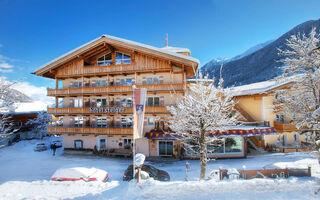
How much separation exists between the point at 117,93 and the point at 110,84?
91.5 inches

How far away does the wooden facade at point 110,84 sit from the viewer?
18.9 metres

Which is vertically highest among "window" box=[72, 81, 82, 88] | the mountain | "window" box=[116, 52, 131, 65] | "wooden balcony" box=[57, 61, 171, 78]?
the mountain

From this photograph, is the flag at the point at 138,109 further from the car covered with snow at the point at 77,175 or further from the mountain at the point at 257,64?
the mountain at the point at 257,64

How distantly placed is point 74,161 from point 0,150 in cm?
1509

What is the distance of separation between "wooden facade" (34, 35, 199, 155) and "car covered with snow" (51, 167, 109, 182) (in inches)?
287

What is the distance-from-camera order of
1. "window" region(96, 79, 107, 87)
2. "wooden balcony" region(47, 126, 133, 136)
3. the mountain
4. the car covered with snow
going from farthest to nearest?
the mountain, "window" region(96, 79, 107, 87), "wooden balcony" region(47, 126, 133, 136), the car covered with snow

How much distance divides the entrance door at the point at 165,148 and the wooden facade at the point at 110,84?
2.73 meters

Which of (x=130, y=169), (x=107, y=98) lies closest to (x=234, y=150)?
(x=130, y=169)

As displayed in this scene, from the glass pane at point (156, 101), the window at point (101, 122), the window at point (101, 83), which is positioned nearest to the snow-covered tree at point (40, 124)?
the window at point (101, 122)

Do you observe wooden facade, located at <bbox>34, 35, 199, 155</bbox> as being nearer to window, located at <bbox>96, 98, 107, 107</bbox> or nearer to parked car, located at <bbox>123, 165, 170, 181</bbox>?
window, located at <bbox>96, 98, 107, 107</bbox>

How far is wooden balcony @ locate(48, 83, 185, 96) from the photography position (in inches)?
719

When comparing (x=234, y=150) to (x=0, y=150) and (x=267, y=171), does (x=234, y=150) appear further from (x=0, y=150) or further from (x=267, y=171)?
(x=0, y=150)

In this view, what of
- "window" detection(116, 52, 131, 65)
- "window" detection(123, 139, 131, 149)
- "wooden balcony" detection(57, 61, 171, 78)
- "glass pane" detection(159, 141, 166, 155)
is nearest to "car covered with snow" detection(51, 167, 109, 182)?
"window" detection(123, 139, 131, 149)

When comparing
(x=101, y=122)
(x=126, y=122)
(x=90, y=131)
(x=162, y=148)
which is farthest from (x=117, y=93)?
(x=162, y=148)
